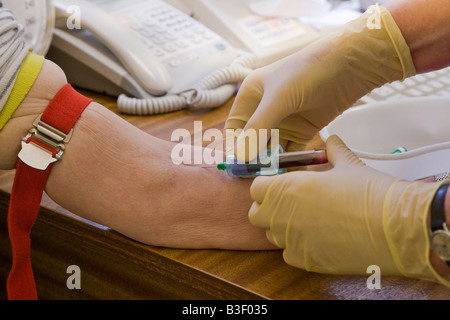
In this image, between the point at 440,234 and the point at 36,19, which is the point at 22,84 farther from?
the point at 440,234

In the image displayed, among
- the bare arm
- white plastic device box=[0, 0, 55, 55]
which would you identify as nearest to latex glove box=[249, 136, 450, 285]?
the bare arm

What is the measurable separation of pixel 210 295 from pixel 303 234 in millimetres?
143

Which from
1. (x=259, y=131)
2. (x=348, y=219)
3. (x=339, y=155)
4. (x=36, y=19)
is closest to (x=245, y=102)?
(x=259, y=131)

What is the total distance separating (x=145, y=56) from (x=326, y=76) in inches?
18.2

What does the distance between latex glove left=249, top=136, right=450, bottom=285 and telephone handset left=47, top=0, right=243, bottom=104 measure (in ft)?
1.83

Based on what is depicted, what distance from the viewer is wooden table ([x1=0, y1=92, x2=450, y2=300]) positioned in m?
0.71

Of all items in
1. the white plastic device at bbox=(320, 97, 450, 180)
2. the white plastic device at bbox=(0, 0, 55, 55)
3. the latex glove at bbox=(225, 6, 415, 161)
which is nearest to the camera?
the latex glove at bbox=(225, 6, 415, 161)

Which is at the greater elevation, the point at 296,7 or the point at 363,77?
the point at 363,77

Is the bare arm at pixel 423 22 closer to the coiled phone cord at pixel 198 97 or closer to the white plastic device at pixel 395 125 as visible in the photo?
the white plastic device at pixel 395 125

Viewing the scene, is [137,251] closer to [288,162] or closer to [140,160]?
[140,160]

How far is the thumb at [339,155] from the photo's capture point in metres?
0.75

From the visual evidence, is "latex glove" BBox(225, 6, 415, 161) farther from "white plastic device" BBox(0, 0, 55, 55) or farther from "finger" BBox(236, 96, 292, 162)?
"white plastic device" BBox(0, 0, 55, 55)
